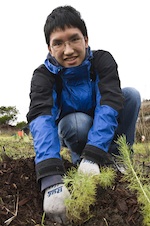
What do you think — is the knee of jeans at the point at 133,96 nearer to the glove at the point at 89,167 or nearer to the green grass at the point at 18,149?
the glove at the point at 89,167

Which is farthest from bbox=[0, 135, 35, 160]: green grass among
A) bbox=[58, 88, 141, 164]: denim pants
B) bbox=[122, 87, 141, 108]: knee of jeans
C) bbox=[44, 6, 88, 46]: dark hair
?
bbox=[44, 6, 88, 46]: dark hair

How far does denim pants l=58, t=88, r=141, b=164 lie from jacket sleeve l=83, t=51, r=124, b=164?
0.28 m

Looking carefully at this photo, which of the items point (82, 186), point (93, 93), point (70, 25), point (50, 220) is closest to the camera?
point (82, 186)

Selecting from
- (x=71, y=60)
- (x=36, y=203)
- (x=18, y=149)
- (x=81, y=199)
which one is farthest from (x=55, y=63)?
(x=18, y=149)

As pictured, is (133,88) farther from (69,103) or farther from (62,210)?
(62,210)

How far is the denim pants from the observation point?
279cm

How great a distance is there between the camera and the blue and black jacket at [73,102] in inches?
84.5

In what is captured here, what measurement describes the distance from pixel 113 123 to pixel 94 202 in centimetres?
66

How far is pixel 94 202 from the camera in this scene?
1.90 metres

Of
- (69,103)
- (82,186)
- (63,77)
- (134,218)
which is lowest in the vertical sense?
(134,218)

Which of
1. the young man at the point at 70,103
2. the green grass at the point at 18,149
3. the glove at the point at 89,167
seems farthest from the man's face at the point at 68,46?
the green grass at the point at 18,149

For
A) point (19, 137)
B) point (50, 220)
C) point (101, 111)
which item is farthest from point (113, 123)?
point (19, 137)

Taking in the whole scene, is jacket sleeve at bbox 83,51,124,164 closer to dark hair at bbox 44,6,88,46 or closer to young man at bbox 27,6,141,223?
young man at bbox 27,6,141,223

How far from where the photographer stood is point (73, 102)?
2.78 metres
